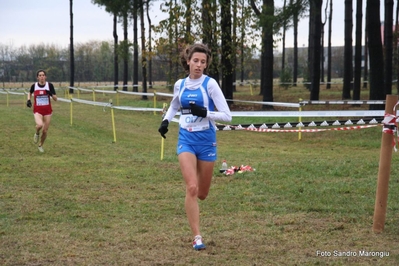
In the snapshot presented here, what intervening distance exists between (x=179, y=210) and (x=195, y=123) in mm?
2428

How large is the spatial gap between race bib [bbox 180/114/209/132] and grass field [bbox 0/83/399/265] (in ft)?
3.99

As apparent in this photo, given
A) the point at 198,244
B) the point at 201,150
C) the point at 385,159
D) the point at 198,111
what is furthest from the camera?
Answer: the point at 385,159

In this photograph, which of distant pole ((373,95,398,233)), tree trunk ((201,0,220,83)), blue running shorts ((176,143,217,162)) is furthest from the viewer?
tree trunk ((201,0,220,83))

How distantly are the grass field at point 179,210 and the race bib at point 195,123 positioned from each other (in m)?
1.22

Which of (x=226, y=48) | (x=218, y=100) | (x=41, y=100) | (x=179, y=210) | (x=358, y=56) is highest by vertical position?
(x=226, y=48)

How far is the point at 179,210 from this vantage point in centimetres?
873

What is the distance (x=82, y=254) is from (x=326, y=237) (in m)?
2.60

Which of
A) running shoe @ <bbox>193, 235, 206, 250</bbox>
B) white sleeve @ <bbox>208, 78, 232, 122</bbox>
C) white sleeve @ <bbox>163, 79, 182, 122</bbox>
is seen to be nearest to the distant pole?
white sleeve @ <bbox>208, 78, 232, 122</bbox>

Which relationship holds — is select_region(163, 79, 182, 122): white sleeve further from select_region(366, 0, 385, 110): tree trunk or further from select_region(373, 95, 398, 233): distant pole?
select_region(366, 0, 385, 110): tree trunk

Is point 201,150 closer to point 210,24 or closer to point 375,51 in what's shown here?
point 375,51

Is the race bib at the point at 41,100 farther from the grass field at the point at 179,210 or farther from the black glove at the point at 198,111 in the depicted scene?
the black glove at the point at 198,111

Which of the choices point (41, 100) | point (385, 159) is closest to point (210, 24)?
point (41, 100)

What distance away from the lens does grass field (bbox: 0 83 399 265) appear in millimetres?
6402

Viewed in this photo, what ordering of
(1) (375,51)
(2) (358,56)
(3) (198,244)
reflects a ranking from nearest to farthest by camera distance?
(3) (198,244), (1) (375,51), (2) (358,56)
